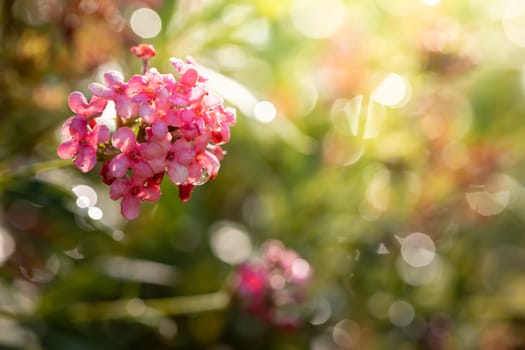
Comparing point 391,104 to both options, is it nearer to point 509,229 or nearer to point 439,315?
point 439,315

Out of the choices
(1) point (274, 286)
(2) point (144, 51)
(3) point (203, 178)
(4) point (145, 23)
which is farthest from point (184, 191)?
(4) point (145, 23)

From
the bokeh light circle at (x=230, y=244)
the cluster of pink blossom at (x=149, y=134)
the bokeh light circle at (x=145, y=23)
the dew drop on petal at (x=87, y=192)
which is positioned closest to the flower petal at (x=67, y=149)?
the cluster of pink blossom at (x=149, y=134)

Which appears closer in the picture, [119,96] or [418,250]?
[119,96]

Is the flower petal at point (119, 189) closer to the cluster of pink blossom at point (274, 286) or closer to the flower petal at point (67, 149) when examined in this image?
the flower petal at point (67, 149)

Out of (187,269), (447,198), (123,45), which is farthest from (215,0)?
(447,198)

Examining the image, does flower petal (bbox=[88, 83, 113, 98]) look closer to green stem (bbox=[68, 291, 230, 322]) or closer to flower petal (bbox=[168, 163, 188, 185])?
flower petal (bbox=[168, 163, 188, 185])

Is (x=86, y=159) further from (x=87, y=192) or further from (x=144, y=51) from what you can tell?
(x=87, y=192)
